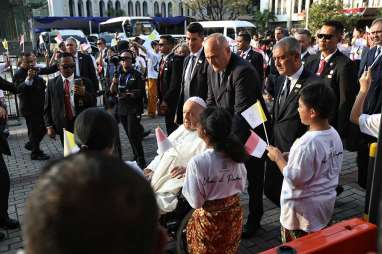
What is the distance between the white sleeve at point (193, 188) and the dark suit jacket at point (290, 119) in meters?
1.21

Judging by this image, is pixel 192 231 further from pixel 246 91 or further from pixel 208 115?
pixel 246 91

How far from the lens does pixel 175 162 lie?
11.0 ft

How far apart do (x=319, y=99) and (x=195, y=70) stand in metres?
2.68

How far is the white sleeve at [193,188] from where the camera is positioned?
2520mm

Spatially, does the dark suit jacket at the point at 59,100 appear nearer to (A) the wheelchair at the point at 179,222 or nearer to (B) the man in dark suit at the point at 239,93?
(B) the man in dark suit at the point at 239,93

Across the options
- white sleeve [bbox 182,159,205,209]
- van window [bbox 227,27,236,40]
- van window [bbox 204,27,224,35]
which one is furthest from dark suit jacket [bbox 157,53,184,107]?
van window [bbox 204,27,224,35]

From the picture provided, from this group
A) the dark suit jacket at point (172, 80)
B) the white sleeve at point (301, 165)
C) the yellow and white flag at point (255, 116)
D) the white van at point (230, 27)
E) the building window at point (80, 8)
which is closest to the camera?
the white sleeve at point (301, 165)

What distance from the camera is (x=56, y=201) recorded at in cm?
78

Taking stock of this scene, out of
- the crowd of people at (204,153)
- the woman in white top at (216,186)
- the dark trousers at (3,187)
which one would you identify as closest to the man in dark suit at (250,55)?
the crowd of people at (204,153)

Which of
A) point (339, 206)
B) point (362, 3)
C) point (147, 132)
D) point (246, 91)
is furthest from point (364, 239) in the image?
point (362, 3)

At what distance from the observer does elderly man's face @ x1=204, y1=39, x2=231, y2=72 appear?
364 cm

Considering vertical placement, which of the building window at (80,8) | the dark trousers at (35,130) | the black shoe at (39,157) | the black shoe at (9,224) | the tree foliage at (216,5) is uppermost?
the building window at (80,8)

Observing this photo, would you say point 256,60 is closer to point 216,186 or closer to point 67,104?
point 67,104

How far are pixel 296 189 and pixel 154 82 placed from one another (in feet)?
25.8
